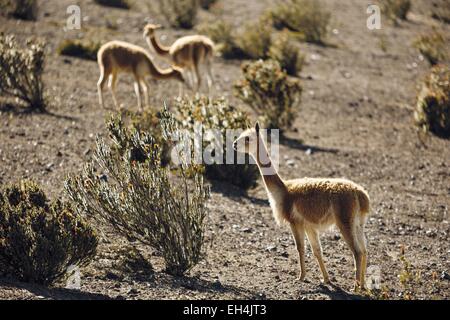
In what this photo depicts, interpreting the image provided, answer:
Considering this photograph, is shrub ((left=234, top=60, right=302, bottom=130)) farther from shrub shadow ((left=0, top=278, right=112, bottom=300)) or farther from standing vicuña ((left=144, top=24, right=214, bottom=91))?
shrub shadow ((left=0, top=278, right=112, bottom=300))

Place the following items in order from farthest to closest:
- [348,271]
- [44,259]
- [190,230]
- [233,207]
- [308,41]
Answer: [308,41]
[233,207]
[348,271]
[190,230]
[44,259]

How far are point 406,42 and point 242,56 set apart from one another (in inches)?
179

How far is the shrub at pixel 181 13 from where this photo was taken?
755 inches

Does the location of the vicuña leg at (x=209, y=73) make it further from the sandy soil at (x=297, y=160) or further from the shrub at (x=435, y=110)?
the shrub at (x=435, y=110)

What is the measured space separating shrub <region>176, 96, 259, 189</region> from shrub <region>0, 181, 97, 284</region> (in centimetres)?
343

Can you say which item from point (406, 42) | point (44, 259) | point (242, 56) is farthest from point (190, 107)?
point (406, 42)

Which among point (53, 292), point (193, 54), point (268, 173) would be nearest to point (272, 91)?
point (193, 54)

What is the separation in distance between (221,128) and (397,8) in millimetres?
12819

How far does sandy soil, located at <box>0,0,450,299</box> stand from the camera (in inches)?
275

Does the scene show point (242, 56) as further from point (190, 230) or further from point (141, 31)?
point (190, 230)

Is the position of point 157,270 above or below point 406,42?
below

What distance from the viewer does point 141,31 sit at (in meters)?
18.4

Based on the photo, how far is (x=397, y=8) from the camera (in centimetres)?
2150

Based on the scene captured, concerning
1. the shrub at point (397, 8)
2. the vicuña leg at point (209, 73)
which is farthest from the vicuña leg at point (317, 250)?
the shrub at point (397, 8)
